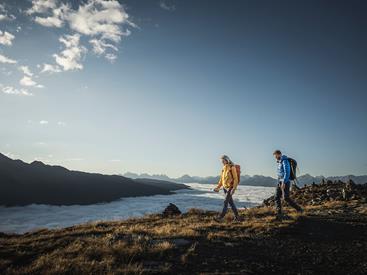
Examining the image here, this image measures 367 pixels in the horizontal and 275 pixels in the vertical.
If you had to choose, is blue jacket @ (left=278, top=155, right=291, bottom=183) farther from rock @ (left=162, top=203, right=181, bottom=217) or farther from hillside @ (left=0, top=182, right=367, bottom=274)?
rock @ (left=162, top=203, right=181, bottom=217)

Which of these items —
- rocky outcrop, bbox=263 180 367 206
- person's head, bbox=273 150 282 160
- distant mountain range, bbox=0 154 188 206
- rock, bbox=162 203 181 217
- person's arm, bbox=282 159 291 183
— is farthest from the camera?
distant mountain range, bbox=0 154 188 206

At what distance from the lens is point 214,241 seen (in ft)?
26.5

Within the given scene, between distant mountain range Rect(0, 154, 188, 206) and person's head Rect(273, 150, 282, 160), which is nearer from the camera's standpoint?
person's head Rect(273, 150, 282, 160)

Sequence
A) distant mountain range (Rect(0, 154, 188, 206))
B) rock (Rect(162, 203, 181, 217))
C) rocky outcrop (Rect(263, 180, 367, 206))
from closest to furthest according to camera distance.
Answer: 1. rock (Rect(162, 203, 181, 217))
2. rocky outcrop (Rect(263, 180, 367, 206))
3. distant mountain range (Rect(0, 154, 188, 206))

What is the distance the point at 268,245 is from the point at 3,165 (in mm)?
128696

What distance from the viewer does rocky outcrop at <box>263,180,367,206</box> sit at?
18.4 m

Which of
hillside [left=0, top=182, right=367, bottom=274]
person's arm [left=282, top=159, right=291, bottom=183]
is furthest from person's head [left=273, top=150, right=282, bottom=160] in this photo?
hillside [left=0, top=182, right=367, bottom=274]

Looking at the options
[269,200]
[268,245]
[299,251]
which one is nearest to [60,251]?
[268,245]

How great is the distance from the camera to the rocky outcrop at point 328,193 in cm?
1839

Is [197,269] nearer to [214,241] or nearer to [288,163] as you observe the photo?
[214,241]

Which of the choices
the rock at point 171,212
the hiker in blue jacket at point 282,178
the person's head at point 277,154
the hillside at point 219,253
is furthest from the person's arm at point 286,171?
the rock at point 171,212

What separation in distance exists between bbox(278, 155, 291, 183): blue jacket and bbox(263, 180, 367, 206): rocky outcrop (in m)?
8.91

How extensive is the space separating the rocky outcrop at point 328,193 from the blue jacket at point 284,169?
8.91m

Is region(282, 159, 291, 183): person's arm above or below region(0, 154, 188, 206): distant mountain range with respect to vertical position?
above
